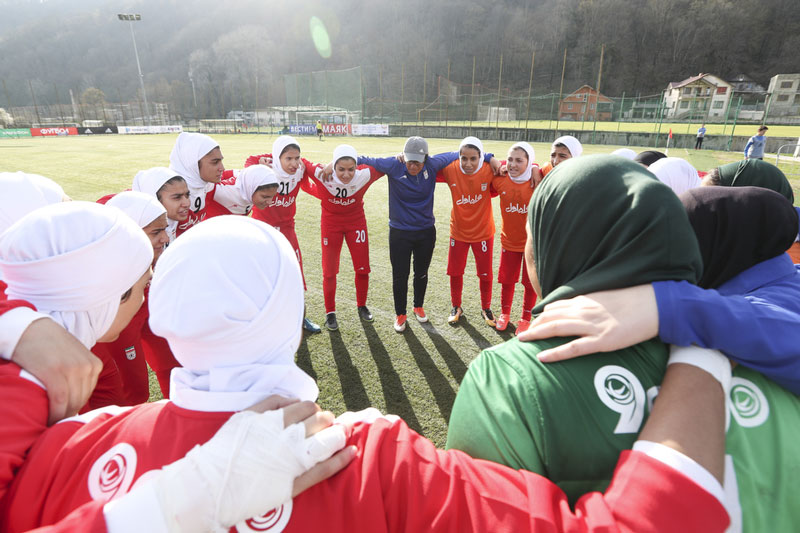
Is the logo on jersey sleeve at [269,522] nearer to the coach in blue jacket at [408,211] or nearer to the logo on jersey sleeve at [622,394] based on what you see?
the logo on jersey sleeve at [622,394]

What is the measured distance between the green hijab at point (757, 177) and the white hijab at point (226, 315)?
290 cm

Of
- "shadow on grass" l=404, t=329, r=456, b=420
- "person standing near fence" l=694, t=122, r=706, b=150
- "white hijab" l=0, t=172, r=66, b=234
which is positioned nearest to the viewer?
"white hijab" l=0, t=172, r=66, b=234

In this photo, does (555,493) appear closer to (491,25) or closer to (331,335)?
(331,335)

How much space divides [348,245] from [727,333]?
4.29 m

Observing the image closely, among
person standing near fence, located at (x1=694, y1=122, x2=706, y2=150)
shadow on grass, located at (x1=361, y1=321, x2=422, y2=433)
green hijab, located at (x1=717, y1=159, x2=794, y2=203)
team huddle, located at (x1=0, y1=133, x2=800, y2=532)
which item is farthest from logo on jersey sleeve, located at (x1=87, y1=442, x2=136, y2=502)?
person standing near fence, located at (x1=694, y1=122, x2=706, y2=150)

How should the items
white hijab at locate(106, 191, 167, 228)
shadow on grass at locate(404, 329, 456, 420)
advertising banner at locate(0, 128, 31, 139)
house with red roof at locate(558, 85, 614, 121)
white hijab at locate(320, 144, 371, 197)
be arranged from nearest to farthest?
1. white hijab at locate(106, 191, 167, 228)
2. shadow on grass at locate(404, 329, 456, 420)
3. white hijab at locate(320, 144, 371, 197)
4. house with red roof at locate(558, 85, 614, 121)
5. advertising banner at locate(0, 128, 31, 139)

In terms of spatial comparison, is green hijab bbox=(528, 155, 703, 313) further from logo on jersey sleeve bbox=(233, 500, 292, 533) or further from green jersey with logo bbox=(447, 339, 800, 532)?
logo on jersey sleeve bbox=(233, 500, 292, 533)

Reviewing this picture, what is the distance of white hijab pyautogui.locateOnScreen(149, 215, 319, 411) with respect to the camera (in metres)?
0.92

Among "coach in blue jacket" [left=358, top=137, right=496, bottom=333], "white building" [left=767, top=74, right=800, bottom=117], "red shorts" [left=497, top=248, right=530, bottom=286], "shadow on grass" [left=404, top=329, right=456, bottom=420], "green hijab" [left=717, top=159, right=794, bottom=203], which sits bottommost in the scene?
"shadow on grass" [left=404, top=329, right=456, bottom=420]

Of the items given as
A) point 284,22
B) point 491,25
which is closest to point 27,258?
point 491,25

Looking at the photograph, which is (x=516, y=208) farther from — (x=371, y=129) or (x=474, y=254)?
(x=371, y=129)

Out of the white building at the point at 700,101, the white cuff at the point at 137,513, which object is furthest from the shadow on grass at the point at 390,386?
the white building at the point at 700,101

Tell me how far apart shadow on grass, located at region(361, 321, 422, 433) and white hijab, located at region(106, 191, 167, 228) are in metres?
2.27

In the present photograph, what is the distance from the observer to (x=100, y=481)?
2.97 feet
